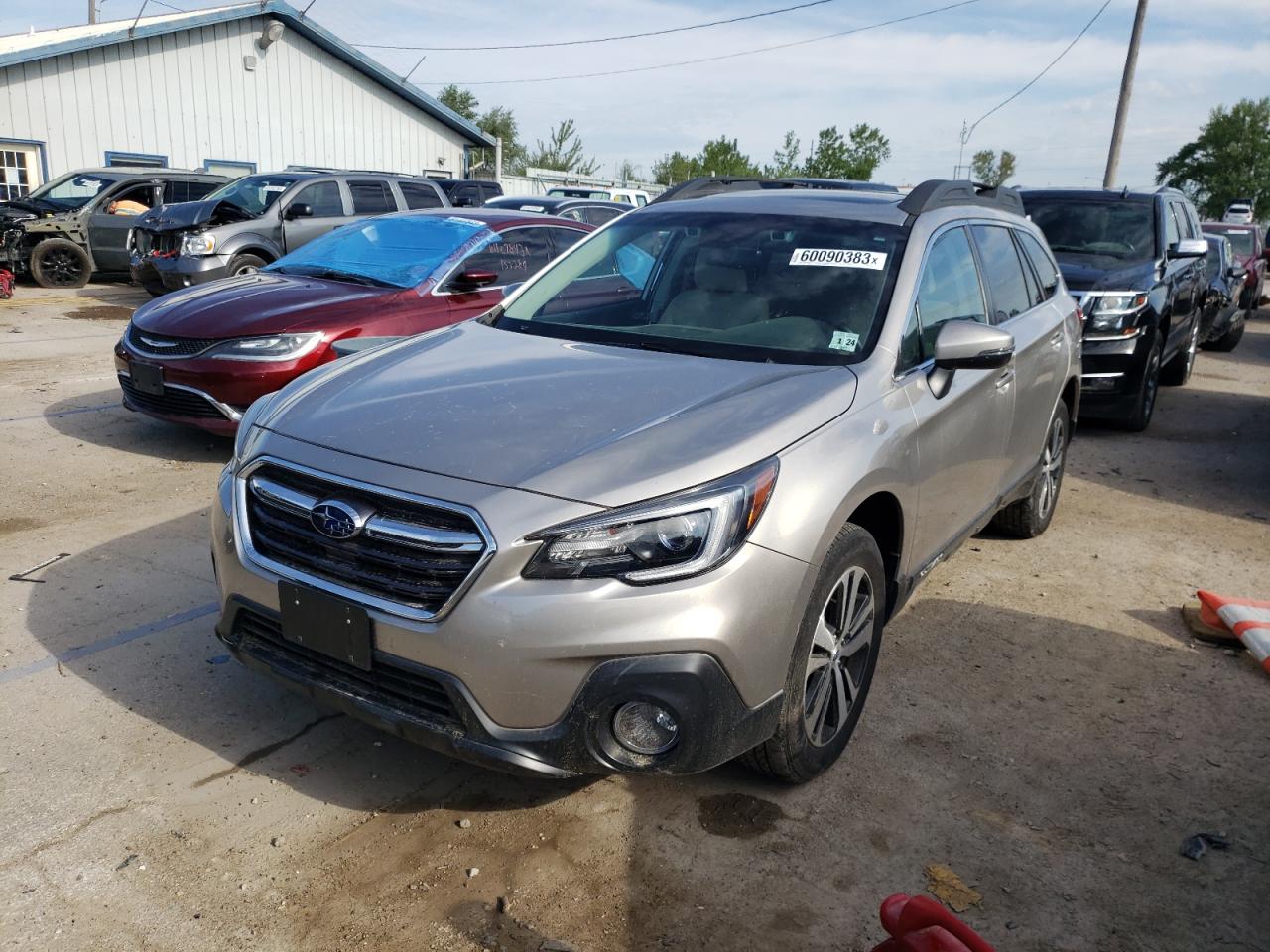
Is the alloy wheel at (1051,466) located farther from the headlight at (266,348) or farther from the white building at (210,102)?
the white building at (210,102)

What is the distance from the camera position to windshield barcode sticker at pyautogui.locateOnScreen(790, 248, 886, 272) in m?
3.77

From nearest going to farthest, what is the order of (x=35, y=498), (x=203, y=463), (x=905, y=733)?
1. (x=905, y=733)
2. (x=35, y=498)
3. (x=203, y=463)

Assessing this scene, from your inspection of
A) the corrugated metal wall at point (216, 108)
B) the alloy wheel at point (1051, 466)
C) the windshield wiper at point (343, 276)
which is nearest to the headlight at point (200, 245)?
the windshield wiper at point (343, 276)

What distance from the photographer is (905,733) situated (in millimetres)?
3627

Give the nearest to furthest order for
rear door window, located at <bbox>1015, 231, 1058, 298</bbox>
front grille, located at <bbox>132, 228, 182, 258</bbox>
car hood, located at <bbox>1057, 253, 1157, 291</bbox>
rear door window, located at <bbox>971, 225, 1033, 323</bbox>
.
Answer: rear door window, located at <bbox>971, 225, 1033, 323</bbox> < rear door window, located at <bbox>1015, 231, 1058, 298</bbox> < car hood, located at <bbox>1057, 253, 1157, 291</bbox> < front grille, located at <bbox>132, 228, 182, 258</bbox>

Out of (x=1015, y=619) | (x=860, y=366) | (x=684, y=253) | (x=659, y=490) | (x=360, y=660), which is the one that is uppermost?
(x=684, y=253)

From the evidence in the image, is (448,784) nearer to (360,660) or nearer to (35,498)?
(360,660)

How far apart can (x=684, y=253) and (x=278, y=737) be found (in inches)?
92.5

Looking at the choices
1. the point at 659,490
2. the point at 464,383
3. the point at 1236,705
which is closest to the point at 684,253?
the point at 464,383

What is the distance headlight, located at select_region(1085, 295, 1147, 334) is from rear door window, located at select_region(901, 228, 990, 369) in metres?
4.25

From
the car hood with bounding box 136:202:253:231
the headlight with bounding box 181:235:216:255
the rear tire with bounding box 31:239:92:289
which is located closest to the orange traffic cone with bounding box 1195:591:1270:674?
the headlight with bounding box 181:235:216:255

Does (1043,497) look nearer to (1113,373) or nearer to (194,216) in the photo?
(1113,373)

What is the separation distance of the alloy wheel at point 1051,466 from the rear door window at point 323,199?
10.5 meters

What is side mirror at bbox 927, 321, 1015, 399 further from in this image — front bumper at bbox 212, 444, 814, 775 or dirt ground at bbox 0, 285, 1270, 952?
dirt ground at bbox 0, 285, 1270, 952
